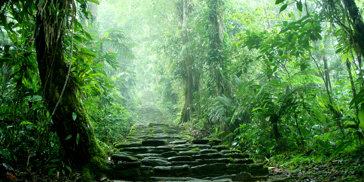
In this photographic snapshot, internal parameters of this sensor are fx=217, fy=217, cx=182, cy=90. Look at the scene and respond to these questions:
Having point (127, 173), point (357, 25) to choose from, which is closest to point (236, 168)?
point (127, 173)

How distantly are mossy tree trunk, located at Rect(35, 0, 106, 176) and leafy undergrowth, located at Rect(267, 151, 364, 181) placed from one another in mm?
2704

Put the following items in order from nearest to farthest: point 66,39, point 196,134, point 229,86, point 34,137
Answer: point 34,137 < point 66,39 < point 229,86 < point 196,134

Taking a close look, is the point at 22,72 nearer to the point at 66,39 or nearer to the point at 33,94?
the point at 33,94

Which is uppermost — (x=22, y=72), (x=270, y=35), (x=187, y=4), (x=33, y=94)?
(x=187, y=4)

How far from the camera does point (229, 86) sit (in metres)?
6.81

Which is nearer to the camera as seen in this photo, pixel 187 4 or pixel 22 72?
pixel 22 72

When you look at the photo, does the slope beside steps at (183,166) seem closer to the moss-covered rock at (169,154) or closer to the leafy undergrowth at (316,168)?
the moss-covered rock at (169,154)

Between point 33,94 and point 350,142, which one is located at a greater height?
Result: point 33,94

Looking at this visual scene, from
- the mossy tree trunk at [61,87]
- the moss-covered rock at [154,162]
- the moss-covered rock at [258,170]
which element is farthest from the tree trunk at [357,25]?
the mossy tree trunk at [61,87]

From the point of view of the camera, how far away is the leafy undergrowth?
265 cm

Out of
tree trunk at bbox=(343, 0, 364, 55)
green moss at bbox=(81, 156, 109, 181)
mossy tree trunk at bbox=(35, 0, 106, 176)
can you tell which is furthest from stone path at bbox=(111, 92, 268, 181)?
tree trunk at bbox=(343, 0, 364, 55)

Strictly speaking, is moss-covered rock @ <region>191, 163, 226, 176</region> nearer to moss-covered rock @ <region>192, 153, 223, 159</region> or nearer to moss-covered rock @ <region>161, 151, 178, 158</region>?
moss-covered rock @ <region>192, 153, 223, 159</region>

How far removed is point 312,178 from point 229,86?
4127 mm

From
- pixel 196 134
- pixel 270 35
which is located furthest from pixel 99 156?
pixel 196 134
